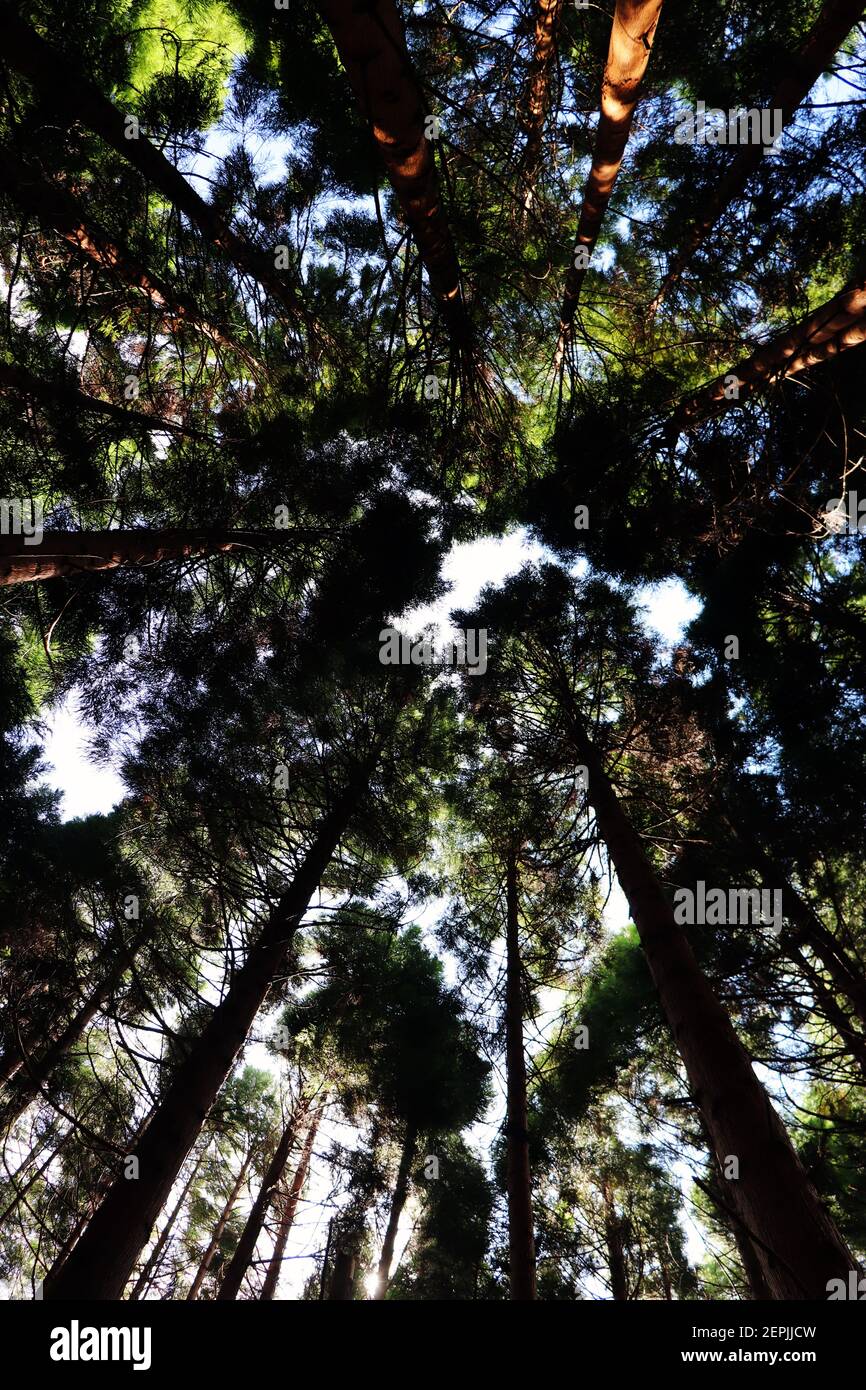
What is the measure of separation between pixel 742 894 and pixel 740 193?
6.69 meters

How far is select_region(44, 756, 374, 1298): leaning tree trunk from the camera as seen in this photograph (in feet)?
9.59

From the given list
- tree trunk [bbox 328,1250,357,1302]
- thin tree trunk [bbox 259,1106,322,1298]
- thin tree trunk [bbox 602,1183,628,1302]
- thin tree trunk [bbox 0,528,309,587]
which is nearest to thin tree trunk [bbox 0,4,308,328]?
thin tree trunk [bbox 0,528,309,587]

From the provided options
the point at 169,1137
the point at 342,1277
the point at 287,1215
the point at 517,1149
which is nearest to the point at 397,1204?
the point at 287,1215

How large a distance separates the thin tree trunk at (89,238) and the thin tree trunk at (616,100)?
2992mm

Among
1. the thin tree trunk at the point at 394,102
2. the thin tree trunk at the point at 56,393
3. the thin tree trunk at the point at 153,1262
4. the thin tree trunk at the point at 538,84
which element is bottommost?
the thin tree trunk at the point at 153,1262

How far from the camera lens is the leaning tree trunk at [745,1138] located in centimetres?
209

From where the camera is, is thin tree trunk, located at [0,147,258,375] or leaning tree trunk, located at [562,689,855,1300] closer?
leaning tree trunk, located at [562,689,855,1300]

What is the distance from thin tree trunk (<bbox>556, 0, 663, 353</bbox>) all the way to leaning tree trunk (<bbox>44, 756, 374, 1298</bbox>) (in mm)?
5738

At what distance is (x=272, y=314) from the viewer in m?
4.57

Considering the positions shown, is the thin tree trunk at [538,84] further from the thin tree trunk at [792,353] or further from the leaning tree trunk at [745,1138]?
the leaning tree trunk at [745,1138]

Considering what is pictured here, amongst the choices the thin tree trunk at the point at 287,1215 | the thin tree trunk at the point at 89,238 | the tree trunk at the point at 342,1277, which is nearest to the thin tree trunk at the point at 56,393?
the thin tree trunk at the point at 89,238

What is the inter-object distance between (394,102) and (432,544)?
381 cm

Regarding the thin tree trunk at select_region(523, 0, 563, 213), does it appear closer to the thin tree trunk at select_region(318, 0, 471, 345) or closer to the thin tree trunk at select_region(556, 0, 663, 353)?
the thin tree trunk at select_region(556, 0, 663, 353)
